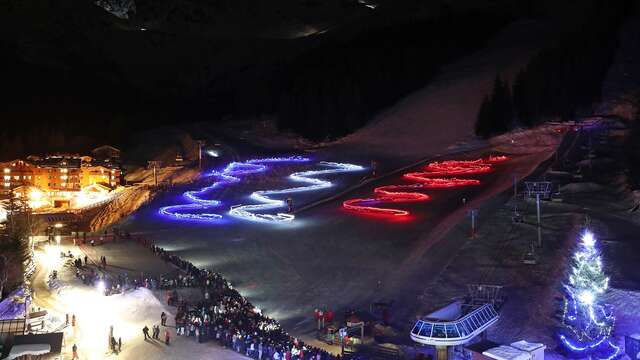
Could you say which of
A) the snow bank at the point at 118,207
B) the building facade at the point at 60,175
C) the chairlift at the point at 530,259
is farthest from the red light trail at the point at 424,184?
the building facade at the point at 60,175

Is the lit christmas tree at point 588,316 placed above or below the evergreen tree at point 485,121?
below

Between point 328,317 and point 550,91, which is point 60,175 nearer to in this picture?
point 550,91

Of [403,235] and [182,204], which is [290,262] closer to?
[403,235]

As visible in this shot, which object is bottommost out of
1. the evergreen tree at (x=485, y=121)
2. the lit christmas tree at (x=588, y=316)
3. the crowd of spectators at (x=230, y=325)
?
the crowd of spectators at (x=230, y=325)

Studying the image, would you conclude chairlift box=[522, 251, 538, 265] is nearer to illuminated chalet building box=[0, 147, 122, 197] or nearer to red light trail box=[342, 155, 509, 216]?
red light trail box=[342, 155, 509, 216]

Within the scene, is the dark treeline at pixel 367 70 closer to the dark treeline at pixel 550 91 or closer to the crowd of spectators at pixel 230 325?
the dark treeline at pixel 550 91

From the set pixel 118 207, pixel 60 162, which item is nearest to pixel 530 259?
pixel 118 207
